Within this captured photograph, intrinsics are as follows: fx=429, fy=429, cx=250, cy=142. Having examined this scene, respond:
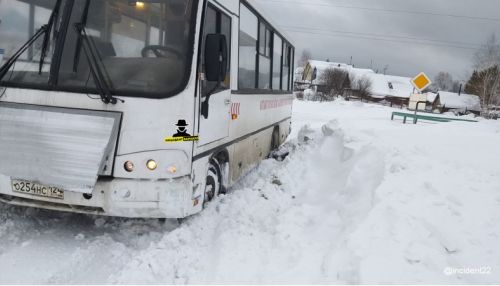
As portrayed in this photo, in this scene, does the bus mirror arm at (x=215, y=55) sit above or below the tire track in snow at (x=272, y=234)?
above

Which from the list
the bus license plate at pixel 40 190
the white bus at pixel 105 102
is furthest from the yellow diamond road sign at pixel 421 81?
the bus license plate at pixel 40 190

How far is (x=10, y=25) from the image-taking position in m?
4.71

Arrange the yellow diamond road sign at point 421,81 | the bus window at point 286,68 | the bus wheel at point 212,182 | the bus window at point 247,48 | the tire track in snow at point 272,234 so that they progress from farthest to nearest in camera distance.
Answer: the yellow diamond road sign at point 421,81
the bus window at point 286,68
the bus window at point 247,48
the bus wheel at point 212,182
the tire track in snow at point 272,234

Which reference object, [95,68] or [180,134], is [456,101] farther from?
[95,68]

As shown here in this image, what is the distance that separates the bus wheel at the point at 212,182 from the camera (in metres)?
5.55

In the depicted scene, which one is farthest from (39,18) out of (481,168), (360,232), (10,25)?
(481,168)

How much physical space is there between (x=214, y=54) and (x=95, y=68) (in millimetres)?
1233

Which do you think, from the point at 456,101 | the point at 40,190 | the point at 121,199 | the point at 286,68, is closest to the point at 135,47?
the point at 121,199

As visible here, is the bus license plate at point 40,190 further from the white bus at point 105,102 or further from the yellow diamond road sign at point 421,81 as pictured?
the yellow diamond road sign at point 421,81

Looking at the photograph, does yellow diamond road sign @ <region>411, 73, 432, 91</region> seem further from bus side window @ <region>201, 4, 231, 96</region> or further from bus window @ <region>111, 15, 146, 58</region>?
bus window @ <region>111, 15, 146, 58</region>

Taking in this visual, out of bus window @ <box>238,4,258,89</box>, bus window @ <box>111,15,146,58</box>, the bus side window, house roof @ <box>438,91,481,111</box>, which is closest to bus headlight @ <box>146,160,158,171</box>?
the bus side window

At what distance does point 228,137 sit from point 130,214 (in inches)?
81.7

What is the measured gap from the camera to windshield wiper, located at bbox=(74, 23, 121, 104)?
4.30 metres

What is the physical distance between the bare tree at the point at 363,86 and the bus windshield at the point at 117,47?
7159 cm
